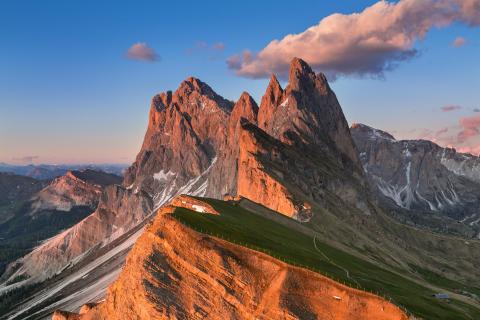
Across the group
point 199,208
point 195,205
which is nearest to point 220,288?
point 199,208

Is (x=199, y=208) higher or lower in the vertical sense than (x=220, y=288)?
higher

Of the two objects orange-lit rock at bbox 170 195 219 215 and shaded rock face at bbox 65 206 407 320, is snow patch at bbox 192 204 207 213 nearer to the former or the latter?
orange-lit rock at bbox 170 195 219 215

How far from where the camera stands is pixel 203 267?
205 ft

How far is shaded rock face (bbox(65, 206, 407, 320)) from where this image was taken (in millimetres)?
59188

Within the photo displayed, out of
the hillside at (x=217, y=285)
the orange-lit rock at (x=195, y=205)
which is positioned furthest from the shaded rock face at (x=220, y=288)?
the orange-lit rock at (x=195, y=205)

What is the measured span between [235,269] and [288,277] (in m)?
7.25

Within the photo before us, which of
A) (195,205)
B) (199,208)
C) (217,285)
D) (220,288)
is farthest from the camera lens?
(195,205)

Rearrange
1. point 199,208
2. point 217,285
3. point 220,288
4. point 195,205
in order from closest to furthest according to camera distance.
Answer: point 220,288 → point 217,285 → point 199,208 → point 195,205

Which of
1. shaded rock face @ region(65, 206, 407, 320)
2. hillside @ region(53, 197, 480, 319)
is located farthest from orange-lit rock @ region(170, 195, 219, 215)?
shaded rock face @ region(65, 206, 407, 320)

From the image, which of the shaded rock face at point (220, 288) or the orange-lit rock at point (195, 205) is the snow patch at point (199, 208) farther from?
the shaded rock face at point (220, 288)

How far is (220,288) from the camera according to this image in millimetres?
60656

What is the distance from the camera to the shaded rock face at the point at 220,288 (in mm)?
59188

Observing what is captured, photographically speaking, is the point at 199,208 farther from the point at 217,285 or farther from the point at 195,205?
the point at 217,285

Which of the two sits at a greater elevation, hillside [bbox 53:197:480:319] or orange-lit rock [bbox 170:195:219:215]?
orange-lit rock [bbox 170:195:219:215]
